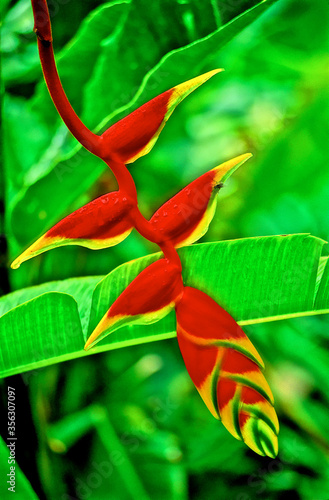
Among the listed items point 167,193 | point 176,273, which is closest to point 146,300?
point 176,273

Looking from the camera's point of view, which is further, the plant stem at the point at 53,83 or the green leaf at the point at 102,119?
the green leaf at the point at 102,119

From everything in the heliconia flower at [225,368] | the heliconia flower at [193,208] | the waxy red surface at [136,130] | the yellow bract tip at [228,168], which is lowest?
the heliconia flower at [225,368]

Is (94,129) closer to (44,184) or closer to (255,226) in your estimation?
(44,184)

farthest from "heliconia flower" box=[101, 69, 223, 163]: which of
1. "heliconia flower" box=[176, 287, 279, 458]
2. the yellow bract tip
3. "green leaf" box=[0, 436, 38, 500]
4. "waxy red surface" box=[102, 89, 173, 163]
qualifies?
"green leaf" box=[0, 436, 38, 500]

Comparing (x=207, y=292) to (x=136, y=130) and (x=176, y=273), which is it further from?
(x=136, y=130)

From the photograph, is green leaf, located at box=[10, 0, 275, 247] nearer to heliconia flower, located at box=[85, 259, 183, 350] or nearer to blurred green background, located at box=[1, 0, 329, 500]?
blurred green background, located at box=[1, 0, 329, 500]

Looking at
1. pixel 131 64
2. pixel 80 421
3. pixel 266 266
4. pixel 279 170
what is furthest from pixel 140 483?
pixel 131 64

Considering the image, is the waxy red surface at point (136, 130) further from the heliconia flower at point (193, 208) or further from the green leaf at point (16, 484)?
the green leaf at point (16, 484)

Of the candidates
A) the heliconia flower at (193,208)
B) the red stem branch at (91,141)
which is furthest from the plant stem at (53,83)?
the heliconia flower at (193,208)
